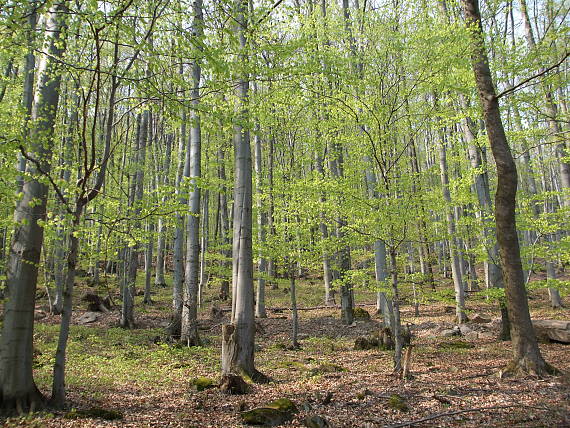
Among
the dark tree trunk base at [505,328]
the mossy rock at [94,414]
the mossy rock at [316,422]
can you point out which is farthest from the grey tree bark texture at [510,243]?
the mossy rock at [94,414]

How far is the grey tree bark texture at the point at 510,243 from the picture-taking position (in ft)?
21.7

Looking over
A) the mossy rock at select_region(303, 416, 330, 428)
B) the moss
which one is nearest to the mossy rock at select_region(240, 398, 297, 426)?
the moss

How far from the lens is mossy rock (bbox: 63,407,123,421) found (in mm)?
4703

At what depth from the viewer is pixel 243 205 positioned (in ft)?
23.6

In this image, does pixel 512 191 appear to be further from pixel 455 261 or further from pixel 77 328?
pixel 77 328

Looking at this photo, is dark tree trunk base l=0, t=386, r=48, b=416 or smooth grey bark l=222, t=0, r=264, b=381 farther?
smooth grey bark l=222, t=0, r=264, b=381

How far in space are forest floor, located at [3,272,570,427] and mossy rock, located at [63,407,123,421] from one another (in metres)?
0.02

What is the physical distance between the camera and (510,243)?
276 inches

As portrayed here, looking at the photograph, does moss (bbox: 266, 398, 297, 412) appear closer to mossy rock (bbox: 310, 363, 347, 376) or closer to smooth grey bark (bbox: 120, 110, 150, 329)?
mossy rock (bbox: 310, 363, 347, 376)

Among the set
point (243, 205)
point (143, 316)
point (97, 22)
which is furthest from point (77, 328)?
point (97, 22)

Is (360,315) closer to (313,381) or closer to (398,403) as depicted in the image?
(313,381)

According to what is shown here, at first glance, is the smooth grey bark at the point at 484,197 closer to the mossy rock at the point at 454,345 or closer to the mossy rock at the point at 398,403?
the mossy rock at the point at 454,345

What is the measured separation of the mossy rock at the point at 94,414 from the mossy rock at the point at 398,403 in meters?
3.78

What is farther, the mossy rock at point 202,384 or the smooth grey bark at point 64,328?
the mossy rock at point 202,384
